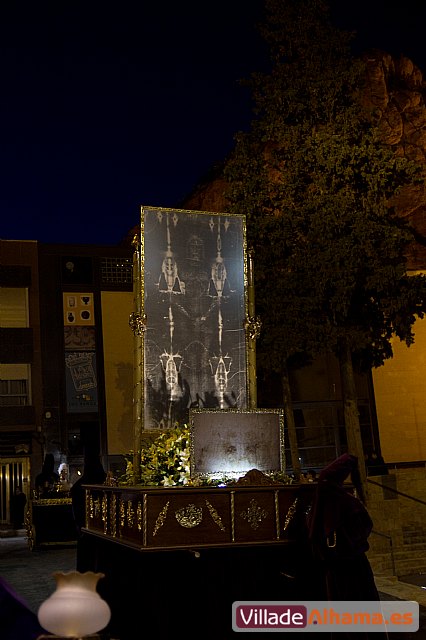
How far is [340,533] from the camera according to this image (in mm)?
5961

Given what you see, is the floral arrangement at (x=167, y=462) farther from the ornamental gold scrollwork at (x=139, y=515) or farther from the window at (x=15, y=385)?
the window at (x=15, y=385)

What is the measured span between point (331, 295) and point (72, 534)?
8.29 metres

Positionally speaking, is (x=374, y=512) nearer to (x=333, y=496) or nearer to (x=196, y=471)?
(x=196, y=471)

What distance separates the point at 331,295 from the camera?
1753 centimetres

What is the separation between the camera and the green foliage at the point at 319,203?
57.0 feet

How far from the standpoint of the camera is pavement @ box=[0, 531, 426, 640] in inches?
388

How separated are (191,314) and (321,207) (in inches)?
376

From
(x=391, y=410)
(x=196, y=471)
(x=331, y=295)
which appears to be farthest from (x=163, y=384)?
(x=391, y=410)

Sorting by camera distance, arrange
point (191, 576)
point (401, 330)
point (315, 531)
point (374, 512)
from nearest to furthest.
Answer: point (315, 531) < point (191, 576) < point (374, 512) < point (401, 330)

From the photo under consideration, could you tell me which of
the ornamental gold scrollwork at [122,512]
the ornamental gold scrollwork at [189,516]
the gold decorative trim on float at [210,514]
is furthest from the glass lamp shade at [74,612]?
the ornamental gold scrollwork at [122,512]

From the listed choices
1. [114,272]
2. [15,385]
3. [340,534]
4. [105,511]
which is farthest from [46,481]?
[340,534]

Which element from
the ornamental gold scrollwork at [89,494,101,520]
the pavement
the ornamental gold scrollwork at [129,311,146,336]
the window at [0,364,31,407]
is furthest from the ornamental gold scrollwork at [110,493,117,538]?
the window at [0,364,31,407]

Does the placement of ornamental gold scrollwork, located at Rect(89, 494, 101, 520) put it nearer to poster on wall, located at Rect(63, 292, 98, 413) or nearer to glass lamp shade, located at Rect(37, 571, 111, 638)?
glass lamp shade, located at Rect(37, 571, 111, 638)

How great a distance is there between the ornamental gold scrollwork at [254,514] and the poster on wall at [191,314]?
1659mm
